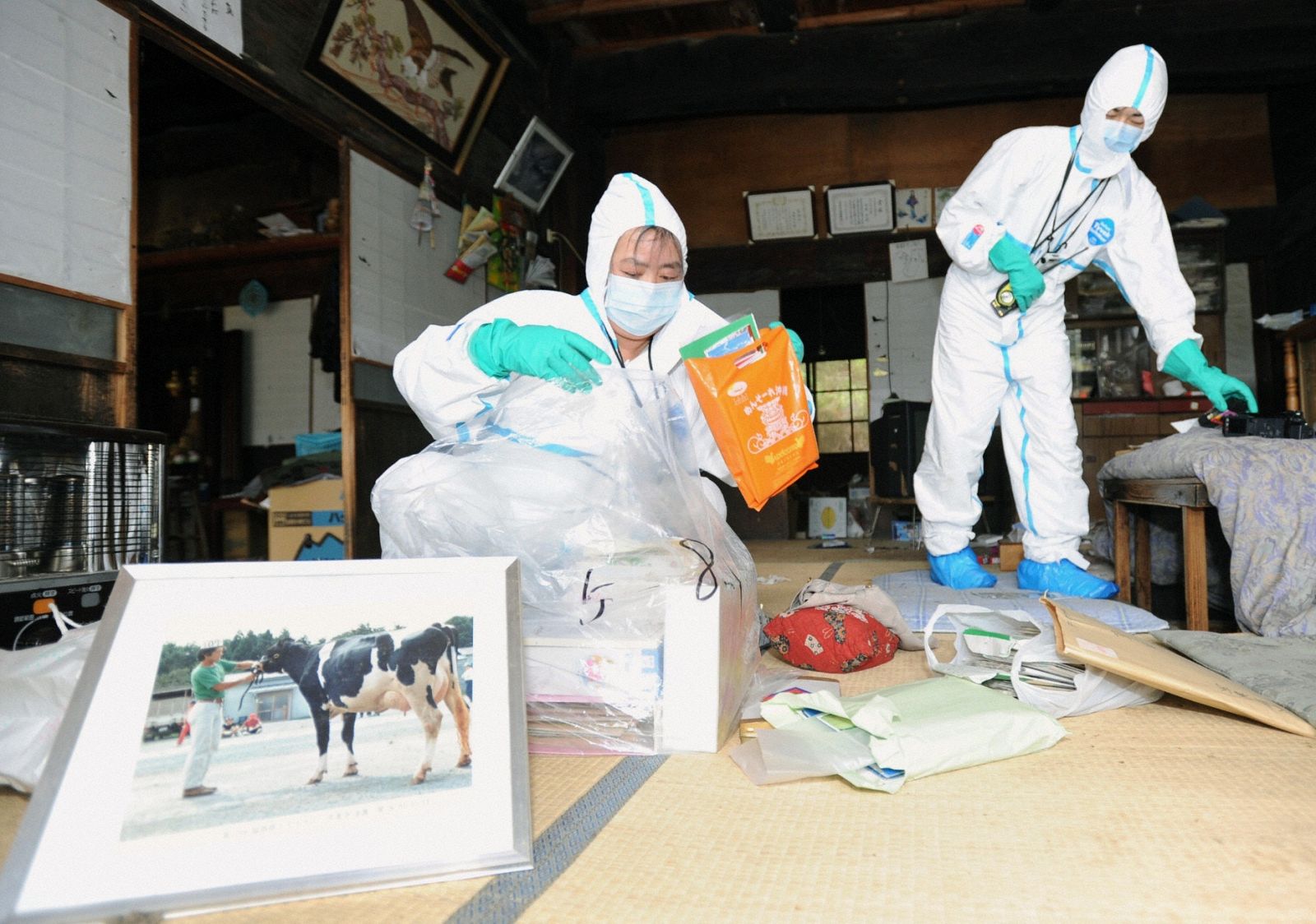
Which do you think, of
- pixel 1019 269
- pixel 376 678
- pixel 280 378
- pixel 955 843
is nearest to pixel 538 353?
pixel 376 678

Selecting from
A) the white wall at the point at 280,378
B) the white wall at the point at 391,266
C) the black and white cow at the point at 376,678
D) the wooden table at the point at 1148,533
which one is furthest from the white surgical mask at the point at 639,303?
the white wall at the point at 280,378

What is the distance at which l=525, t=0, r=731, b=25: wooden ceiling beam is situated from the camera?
390 cm

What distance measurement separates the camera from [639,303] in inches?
58.5

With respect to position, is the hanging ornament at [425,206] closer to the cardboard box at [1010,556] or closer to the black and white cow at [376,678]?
the cardboard box at [1010,556]

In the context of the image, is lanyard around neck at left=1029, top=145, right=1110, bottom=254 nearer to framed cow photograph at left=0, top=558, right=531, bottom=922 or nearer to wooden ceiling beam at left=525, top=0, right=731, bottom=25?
framed cow photograph at left=0, top=558, right=531, bottom=922

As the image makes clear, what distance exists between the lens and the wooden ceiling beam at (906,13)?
4.01m

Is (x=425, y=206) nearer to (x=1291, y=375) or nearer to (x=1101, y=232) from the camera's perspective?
(x=1101, y=232)

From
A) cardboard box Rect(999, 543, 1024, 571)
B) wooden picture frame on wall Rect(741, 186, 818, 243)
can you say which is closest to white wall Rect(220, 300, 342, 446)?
wooden picture frame on wall Rect(741, 186, 818, 243)

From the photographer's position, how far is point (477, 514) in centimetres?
116

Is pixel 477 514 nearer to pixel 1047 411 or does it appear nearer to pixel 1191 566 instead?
pixel 1191 566

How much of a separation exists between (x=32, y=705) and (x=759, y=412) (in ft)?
3.33

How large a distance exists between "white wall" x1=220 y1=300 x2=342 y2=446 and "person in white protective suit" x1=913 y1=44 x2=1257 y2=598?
3498 mm

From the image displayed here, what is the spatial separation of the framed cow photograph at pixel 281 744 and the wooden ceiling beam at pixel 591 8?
150 inches

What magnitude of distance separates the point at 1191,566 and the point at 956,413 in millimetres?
797
